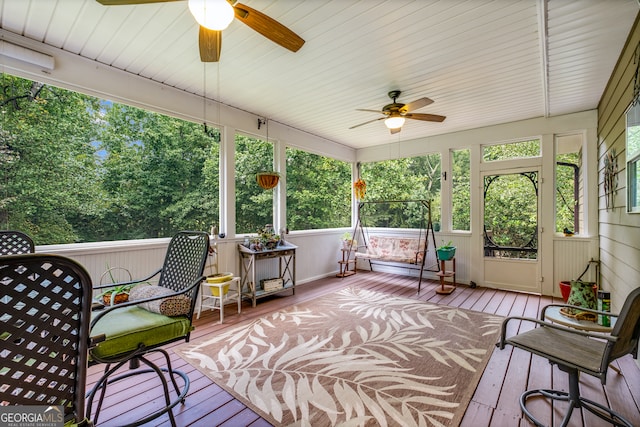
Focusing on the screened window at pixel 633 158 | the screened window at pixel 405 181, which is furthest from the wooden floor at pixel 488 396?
the screened window at pixel 405 181

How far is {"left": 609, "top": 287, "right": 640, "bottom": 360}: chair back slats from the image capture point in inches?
57.7

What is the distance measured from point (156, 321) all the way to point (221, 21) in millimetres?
1815

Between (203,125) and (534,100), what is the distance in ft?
15.0

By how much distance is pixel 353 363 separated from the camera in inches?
96.7

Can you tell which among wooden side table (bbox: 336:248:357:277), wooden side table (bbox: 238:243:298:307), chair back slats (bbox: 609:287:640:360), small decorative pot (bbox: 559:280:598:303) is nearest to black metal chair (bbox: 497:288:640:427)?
chair back slats (bbox: 609:287:640:360)

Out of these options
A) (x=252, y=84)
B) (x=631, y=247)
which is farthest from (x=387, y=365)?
(x=252, y=84)

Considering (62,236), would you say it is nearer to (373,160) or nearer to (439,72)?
(439,72)

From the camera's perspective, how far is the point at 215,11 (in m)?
1.52

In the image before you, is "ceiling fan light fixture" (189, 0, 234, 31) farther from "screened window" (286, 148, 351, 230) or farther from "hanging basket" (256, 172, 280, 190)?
"screened window" (286, 148, 351, 230)

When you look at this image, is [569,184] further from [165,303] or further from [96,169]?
[96,169]

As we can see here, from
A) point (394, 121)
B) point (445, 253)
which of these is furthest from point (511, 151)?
point (394, 121)

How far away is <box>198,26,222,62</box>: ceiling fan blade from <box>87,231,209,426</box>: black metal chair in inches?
53.6

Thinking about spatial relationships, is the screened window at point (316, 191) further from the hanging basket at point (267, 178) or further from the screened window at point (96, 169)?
the screened window at point (96, 169)

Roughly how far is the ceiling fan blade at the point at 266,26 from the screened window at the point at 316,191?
10.5 ft
